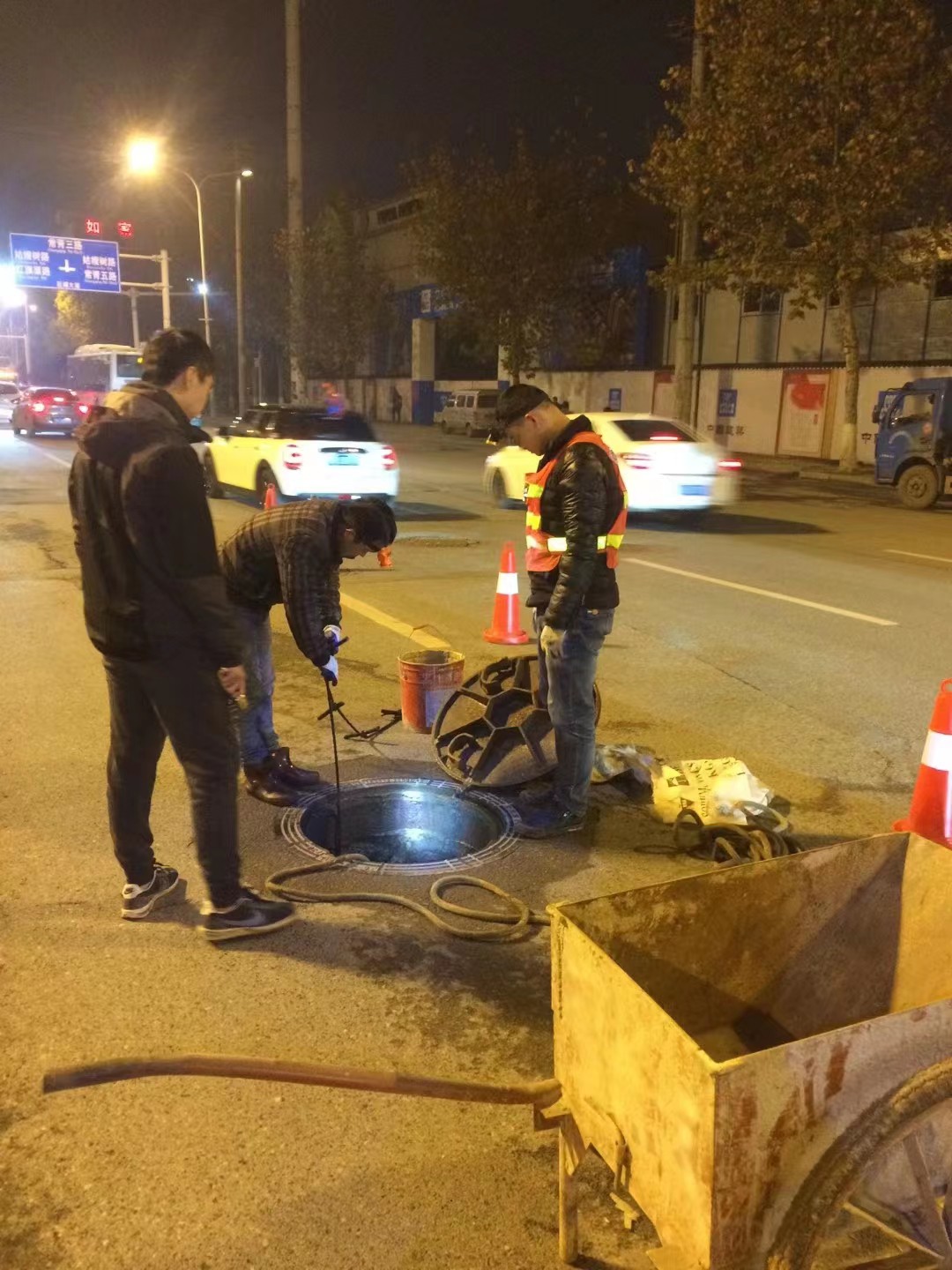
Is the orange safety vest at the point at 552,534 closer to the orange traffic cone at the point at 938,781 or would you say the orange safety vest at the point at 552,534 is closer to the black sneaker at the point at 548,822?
the black sneaker at the point at 548,822

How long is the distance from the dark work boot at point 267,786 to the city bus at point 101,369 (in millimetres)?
34103

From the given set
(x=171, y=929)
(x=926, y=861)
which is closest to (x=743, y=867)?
(x=926, y=861)

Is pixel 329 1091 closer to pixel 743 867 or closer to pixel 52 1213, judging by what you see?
pixel 52 1213

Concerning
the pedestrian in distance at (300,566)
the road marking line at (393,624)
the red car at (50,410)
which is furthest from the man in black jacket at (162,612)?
the red car at (50,410)

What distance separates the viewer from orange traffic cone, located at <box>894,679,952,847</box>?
4016 millimetres

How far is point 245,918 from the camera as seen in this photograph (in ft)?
12.4

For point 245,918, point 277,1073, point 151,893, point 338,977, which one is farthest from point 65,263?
point 277,1073

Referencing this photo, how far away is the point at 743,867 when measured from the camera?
8.25 ft

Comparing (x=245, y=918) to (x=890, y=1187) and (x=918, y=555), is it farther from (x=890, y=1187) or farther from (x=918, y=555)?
(x=918, y=555)

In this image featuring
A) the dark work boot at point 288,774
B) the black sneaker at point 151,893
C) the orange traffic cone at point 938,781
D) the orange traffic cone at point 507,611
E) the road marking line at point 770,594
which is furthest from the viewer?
the road marking line at point 770,594

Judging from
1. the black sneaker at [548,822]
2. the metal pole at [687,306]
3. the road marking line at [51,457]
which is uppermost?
the metal pole at [687,306]

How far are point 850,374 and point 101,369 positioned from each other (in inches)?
1094

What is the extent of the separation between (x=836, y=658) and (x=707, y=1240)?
615 centimetres

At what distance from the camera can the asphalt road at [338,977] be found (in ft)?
8.13
